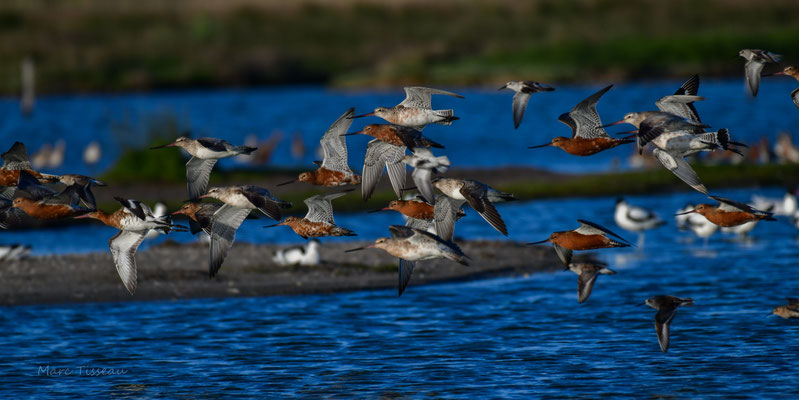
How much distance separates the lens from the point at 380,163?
14.1 m

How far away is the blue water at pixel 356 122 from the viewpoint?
1631 inches

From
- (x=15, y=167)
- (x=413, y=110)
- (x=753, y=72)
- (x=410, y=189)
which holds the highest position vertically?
(x=753, y=72)

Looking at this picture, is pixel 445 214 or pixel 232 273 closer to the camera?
pixel 445 214

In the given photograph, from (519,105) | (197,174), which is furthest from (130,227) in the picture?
(519,105)

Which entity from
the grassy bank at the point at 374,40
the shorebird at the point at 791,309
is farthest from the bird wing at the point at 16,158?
the grassy bank at the point at 374,40

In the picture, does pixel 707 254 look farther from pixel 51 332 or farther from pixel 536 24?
pixel 536 24

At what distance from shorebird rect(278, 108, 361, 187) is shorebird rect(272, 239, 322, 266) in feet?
22.0

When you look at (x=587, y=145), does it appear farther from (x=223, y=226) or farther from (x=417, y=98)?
(x=223, y=226)

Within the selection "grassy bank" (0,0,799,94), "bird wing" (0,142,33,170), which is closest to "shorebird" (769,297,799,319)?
"bird wing" (0,142,33,170)

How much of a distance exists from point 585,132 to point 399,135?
7.17 ft

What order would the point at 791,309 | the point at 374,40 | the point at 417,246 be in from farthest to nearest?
1. the point at 374,40
2. the point at 791,309
3. the point at 417,246

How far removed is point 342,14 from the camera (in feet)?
288

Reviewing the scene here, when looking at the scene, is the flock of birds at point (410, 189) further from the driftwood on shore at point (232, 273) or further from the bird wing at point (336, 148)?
the driftwood on shore at point (232, 273)

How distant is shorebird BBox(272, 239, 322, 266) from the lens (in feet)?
68.7
